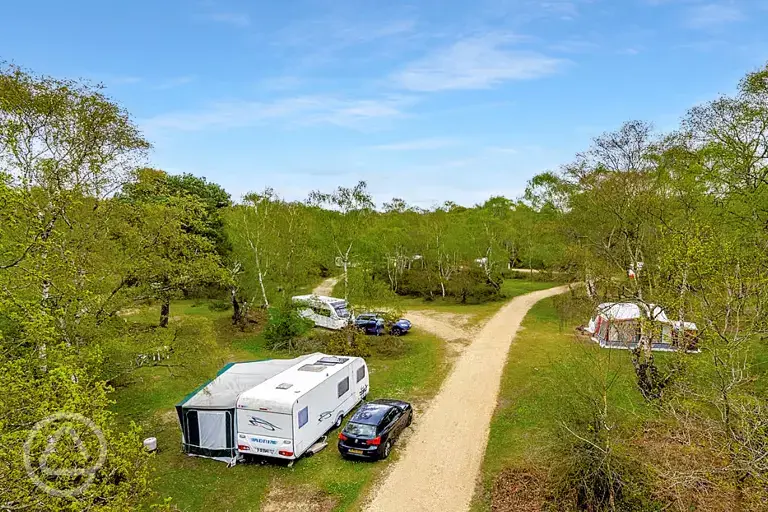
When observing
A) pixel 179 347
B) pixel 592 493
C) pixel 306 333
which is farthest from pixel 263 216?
pixel 592 493

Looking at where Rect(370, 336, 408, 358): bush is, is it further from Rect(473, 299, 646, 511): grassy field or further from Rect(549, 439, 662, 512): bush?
Rect(549, 439, 662, 512): bush

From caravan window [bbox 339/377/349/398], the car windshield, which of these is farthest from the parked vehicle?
the car windshield

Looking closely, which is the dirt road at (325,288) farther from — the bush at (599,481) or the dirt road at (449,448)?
the bush at (599,481)

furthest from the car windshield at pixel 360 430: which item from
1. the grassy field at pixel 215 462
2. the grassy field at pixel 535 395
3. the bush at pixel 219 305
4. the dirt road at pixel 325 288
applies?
the dirt road at pixel 325 288

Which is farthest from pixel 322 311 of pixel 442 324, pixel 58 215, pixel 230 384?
pixel 58 215

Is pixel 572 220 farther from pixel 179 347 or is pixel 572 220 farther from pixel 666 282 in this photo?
pixel 179 347
